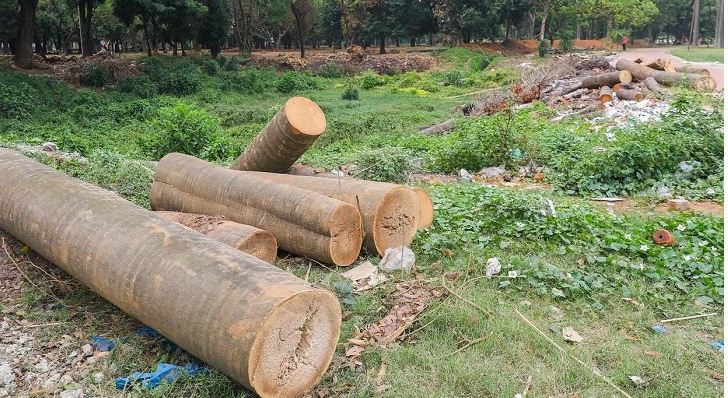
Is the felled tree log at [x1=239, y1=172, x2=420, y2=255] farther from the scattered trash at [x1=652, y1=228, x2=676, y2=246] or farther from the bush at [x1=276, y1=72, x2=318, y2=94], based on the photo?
the bush at [x1=276, y1=72, x2=318, y2=94]

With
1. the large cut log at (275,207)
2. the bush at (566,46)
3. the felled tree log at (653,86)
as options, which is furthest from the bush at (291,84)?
the large cut log at (275,207)

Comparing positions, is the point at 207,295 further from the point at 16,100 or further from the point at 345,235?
the point at 16,100

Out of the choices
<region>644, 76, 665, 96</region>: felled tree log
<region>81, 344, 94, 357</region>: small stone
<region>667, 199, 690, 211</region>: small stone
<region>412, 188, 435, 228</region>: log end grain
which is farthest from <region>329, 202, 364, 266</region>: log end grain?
<region>644, 76, 665, 96</region>: felled tree log

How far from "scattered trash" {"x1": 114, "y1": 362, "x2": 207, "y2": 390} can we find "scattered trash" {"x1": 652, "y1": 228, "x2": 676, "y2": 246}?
4.17 meters

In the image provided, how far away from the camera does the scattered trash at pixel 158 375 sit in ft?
10.5

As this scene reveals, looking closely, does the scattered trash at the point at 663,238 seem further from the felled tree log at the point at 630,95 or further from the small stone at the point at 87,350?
the felled tree log at the point at 630,95

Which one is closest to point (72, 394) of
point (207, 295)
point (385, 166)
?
point (207, 295)

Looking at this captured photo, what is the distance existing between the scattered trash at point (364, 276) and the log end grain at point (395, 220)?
1.07ft

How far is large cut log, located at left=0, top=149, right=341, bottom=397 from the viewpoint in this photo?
2.93 m

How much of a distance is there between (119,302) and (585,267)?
3.56 m

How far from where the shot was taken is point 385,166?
832 cm

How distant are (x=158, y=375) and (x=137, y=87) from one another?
798 inches

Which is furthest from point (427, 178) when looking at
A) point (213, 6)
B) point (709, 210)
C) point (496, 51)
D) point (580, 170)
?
Result: point (496, 51)

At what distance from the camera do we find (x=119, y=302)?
355 cm
